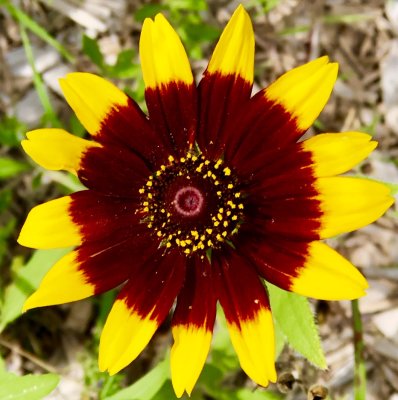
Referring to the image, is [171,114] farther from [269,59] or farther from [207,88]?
[269,59]

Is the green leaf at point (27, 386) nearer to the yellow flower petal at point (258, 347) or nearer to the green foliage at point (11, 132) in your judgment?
the yellow flower petal at point (258, 347)

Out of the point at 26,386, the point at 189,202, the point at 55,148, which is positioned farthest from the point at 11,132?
the point at 26,386

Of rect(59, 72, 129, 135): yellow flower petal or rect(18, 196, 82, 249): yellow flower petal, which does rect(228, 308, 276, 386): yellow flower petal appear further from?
rect(59, 72, 129, 135): yellow flower petal

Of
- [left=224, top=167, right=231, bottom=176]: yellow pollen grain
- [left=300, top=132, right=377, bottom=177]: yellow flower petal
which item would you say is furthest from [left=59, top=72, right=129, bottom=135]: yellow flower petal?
[left=300, top=132, right=377, bottom=177]: yellow flower petal

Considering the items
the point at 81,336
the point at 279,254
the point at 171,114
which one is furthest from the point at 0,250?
the point at 279,254

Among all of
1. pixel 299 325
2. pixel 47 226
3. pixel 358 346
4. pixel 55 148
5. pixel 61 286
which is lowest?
pixel 358 346

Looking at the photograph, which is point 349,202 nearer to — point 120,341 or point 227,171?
point 227,171
